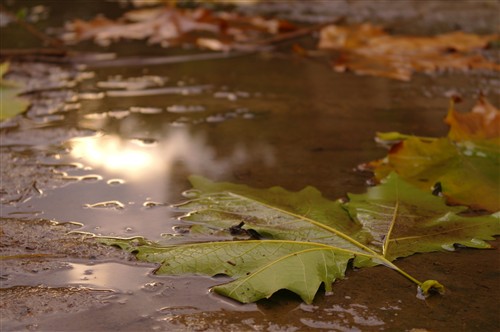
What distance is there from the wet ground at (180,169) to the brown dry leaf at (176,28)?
14 centimetres

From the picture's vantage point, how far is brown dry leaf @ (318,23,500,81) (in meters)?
2.58

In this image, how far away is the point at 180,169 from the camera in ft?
5.26

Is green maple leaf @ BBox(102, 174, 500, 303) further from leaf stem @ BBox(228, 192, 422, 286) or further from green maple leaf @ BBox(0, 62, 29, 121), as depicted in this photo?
green maple leaf @ BBox(0, 62, 29, 121)

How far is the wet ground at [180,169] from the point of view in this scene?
1022 mm

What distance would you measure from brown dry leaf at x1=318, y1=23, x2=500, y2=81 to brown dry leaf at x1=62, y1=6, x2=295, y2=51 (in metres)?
0.34

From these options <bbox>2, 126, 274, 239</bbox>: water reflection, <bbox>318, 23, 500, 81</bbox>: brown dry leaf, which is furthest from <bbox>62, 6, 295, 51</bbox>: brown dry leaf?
<bbox>2, 126, 274, 239</bbox>: water reflection

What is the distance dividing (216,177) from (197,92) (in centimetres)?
74

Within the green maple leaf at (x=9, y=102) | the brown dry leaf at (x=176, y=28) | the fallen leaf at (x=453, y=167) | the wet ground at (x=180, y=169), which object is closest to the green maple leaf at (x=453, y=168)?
the fallen leaf at (x=453, y=167)

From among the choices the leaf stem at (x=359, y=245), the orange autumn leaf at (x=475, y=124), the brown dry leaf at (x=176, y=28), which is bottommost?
the leaf stem at (x=359, y=245)

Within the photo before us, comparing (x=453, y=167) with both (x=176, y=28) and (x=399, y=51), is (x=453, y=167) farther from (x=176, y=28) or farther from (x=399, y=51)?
(x=176, y=28)

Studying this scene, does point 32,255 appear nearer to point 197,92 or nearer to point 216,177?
point 216,177

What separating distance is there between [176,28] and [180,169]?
161cm

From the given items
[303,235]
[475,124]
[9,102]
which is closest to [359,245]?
[303,235]

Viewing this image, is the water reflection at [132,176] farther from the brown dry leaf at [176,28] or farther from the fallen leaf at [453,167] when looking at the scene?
the brown dry leaf at [176,28]
